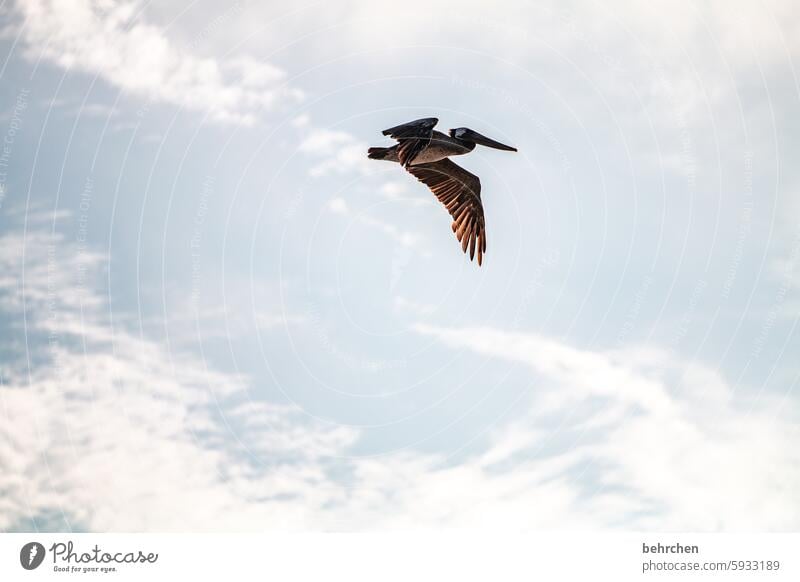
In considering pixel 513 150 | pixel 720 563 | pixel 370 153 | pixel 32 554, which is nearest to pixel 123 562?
pixel 32 554

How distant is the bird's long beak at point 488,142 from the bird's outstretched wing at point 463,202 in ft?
5.01

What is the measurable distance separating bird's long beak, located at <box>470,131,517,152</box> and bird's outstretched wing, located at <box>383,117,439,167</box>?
227 cm

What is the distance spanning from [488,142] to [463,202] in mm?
2311

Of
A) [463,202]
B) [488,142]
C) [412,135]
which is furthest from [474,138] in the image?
[412,135]

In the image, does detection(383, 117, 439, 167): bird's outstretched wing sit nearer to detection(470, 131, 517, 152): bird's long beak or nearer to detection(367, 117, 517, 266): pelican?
detection(367, 117, 517, 266): pelican

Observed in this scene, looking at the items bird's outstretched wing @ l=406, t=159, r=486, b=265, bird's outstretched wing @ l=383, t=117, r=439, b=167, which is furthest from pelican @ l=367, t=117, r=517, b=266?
bird's outstretched wing @ l=383, t=117, r=439, b=167

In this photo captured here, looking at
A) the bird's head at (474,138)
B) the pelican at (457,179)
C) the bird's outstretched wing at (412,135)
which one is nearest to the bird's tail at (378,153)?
the pelican at (457,179)

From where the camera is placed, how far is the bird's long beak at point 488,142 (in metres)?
21.6

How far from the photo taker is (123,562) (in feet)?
56.6

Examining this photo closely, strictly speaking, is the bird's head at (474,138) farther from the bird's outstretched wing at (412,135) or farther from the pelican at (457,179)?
the bird's outstretched wing at (412,135)

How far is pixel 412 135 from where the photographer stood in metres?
19.1

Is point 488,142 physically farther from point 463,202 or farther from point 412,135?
point 412,135

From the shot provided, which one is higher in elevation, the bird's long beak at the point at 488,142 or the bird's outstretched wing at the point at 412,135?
the bird's long beak at the point at 488,142

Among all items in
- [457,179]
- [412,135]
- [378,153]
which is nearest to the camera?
[412,135]
